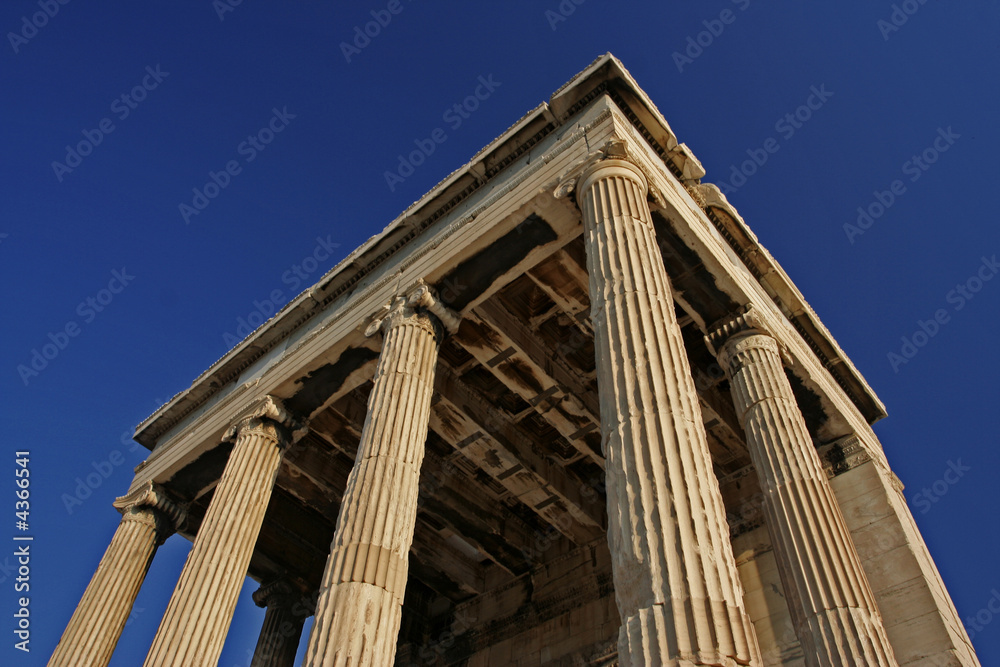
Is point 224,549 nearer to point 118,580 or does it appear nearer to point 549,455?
point 118,580

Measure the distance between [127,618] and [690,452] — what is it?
679 inches

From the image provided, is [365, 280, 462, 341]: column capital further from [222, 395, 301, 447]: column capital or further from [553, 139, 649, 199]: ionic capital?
[553, 139, 649, 199]: ionic capital

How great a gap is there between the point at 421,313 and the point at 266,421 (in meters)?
5.63

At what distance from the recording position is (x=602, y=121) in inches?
603

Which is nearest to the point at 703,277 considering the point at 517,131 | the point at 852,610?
the point at 517,131

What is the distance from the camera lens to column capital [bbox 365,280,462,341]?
1652 cm

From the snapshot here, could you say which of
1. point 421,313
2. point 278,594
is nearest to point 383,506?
point 421,313

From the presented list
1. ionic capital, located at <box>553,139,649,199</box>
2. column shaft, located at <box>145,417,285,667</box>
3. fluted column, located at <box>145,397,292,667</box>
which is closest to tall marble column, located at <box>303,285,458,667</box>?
ionic capital, located at <box>553,139,649,199</box>

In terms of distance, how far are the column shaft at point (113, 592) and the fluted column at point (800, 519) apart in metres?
16.7

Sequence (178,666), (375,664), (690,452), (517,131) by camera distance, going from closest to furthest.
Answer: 1. (690,452)
2. (375,664)
3. (178,666)
4. (517,131)

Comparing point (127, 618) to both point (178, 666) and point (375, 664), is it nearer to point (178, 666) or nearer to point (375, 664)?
point (178, 666)

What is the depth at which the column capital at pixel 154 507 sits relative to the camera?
21.2 m

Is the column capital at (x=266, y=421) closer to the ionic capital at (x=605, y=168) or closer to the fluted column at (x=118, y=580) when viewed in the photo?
the fluted column at (x=118, y=580)

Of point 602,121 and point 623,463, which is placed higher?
point 602,121
